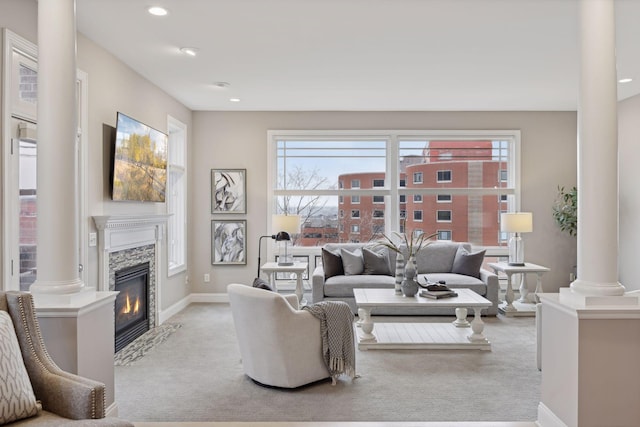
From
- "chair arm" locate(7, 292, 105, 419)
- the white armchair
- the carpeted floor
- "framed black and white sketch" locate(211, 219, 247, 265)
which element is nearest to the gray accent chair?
"chair arm" locate(7, 292, 105, 419)

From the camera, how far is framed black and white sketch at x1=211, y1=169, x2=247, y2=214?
268 inches

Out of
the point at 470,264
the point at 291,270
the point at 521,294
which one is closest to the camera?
the point at 291,270

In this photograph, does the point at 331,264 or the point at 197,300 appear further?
the point at 197,300

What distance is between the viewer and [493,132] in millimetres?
6809

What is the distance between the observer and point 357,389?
3455 mm

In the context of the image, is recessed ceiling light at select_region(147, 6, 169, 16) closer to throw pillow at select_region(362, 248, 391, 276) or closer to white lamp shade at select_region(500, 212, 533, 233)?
throw pillow at select_region(362, 248, 391, 276)

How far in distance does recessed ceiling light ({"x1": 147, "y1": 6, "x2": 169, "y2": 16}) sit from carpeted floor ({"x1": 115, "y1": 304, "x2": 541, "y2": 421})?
269cm

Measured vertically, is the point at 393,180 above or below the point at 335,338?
above

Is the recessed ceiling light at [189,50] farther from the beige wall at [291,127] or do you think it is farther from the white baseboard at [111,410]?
the white baseboard at [111,410]

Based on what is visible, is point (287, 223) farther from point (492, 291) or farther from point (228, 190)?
point (492, 291)

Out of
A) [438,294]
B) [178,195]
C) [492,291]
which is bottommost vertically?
[492,291]

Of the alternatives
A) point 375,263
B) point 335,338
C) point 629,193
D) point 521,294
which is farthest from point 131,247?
point 629,193

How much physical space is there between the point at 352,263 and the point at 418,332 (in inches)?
58.5

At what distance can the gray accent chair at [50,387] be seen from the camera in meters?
1.89
